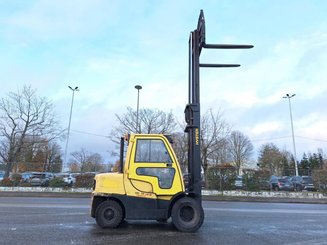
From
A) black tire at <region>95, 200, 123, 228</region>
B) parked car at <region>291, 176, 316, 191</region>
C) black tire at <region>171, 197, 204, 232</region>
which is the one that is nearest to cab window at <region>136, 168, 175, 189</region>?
black tire at <region>171, 197, 204, 232</region>

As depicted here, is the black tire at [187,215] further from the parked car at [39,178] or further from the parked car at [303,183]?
the parked car at [39,178]

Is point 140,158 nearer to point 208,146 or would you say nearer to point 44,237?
point 44,237

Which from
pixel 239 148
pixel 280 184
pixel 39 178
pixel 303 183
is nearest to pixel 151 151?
pixel 280 184

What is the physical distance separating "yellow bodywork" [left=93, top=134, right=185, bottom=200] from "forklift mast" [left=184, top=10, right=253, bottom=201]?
0.66 meters

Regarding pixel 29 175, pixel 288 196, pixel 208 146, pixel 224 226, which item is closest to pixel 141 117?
pixel 208 146

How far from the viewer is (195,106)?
9.09 meters

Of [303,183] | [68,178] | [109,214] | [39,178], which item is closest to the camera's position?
[109,214]

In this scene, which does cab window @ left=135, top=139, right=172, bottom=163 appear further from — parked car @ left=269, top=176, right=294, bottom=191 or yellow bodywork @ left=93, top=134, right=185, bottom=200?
parked car @ left=269, top=176, right=294, bottom=191

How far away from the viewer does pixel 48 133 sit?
44000 mm

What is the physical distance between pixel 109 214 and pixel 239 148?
3072 inches

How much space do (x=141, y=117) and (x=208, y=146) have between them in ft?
39.8

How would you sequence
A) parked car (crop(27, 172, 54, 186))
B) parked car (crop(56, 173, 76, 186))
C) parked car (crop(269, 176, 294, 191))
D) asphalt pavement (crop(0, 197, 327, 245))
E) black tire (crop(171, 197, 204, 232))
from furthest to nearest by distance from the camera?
parked car (crop(27, 172, 54, 186)), parked car (crop(56, 173, 76, 186)), parked car (crop(269, 176, 294, 191)), black tire (crop(171, 197, 204, 232)), asphalt pavement (crop(0, 197, 327, 245))

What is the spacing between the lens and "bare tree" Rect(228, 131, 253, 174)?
81000 millimetres

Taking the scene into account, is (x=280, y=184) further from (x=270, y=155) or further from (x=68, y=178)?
(x=270, y=155)
